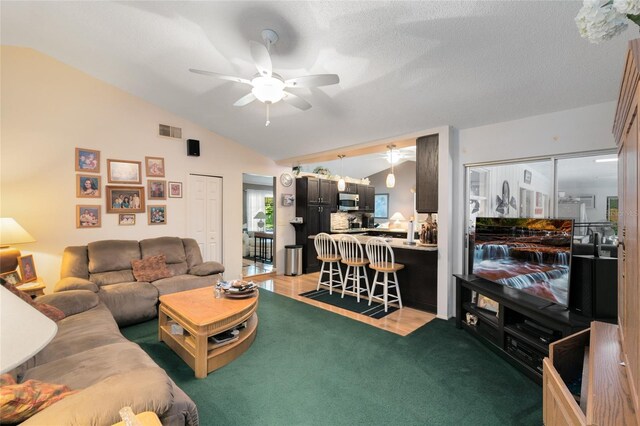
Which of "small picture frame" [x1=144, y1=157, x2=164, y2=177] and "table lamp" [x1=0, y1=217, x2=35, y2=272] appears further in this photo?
"small picture frame" [x1=144, y1=157, x2=164, y2=177]

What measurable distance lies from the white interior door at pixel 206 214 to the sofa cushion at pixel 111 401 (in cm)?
383

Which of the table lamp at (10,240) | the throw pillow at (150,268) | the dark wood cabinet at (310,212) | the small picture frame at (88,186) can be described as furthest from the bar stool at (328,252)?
the table lamp at (10,240)

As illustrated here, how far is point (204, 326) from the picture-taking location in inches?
89.3

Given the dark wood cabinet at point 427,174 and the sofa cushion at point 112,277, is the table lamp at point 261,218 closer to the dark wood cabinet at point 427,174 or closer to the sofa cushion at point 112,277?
the sofa cushion at point 112,277

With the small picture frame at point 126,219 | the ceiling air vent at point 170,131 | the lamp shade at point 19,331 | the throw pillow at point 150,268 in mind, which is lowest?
the throw pillow at point 150,268

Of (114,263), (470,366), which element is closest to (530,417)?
(470,366)

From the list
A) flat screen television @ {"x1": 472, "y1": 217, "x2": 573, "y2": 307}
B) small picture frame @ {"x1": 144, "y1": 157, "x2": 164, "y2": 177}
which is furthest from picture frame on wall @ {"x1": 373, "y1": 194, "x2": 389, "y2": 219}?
small picture frame @ {"x1": 144, "y1": 157, "x2": 164, "y2": 177}

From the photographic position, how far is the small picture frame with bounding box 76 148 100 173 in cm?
371

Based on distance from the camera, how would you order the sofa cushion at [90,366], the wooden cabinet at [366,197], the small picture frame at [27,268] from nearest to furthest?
the sofa cushion at [90,366] < the small picture frame at [27,268] < the wooden cabinet at [366,197]

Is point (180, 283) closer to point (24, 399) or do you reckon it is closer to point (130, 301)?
point (130, 301)

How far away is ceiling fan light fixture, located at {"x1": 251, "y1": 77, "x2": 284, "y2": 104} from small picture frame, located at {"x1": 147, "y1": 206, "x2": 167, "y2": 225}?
304 cm

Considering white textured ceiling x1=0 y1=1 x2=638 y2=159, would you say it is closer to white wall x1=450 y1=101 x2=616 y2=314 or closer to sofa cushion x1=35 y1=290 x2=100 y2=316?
white wall x1=450 y1=101 x2=616 y2=314

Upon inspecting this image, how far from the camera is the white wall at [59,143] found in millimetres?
3301

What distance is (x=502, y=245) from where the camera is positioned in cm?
275
